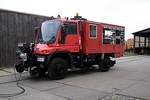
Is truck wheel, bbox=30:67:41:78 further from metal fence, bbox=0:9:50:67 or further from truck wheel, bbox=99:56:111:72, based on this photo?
metal fence, bbox=0:9:50:67

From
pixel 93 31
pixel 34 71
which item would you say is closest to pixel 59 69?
pixel 34 71

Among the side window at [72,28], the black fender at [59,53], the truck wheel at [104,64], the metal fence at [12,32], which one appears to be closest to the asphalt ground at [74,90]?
the black fender at [59,53]

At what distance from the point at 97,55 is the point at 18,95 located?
5.77m

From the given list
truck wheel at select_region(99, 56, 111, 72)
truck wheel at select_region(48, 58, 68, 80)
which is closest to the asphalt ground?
truck wheel at select_region(48, 58, 68, 80)

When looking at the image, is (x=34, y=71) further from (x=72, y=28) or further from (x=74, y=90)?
(x=72, y=28)

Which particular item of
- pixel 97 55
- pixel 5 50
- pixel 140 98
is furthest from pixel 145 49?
pixel 140 98

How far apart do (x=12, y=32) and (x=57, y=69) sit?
5628 millimetres

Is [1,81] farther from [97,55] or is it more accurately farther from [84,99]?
[97,55]

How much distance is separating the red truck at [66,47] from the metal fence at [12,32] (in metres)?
3.42

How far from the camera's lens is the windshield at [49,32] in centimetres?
866

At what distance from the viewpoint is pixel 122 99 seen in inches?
230

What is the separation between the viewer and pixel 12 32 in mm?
12516

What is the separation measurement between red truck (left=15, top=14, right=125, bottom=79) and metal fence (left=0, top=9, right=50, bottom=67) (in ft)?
11.2

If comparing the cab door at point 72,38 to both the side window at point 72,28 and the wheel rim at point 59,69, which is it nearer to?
the side window at point 72,28
